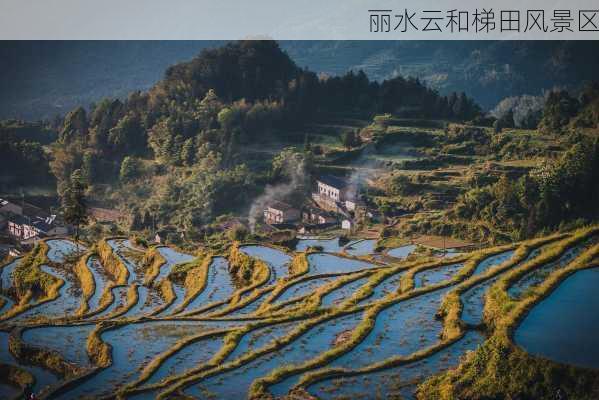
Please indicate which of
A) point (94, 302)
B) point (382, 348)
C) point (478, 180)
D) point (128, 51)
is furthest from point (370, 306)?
point (128, 51)

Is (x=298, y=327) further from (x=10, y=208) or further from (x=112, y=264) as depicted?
(x=10, y=208)

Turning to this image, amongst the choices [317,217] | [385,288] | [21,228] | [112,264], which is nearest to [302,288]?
[385,288]

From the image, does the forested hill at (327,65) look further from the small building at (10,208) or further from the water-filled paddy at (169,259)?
the water-filled paddy at (169,259)

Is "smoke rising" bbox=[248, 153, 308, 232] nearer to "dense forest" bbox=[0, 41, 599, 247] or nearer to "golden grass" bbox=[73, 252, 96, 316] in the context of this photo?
"dense forest" bbox=[0, 41, 599, 247]

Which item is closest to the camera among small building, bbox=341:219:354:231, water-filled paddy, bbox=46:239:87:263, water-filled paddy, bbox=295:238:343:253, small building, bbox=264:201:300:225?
water-filled paddy, bbox=46:239:87:263

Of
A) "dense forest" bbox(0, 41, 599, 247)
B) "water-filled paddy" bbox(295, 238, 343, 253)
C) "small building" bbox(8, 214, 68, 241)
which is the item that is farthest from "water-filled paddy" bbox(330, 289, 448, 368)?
"small building" bbox(8, 214, 68, 241)

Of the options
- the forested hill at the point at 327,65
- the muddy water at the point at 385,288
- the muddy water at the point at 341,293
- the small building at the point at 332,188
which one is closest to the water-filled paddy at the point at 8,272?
the muddy water at the point at 341,293

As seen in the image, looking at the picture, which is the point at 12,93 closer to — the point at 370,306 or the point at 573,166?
the point at 573,166
